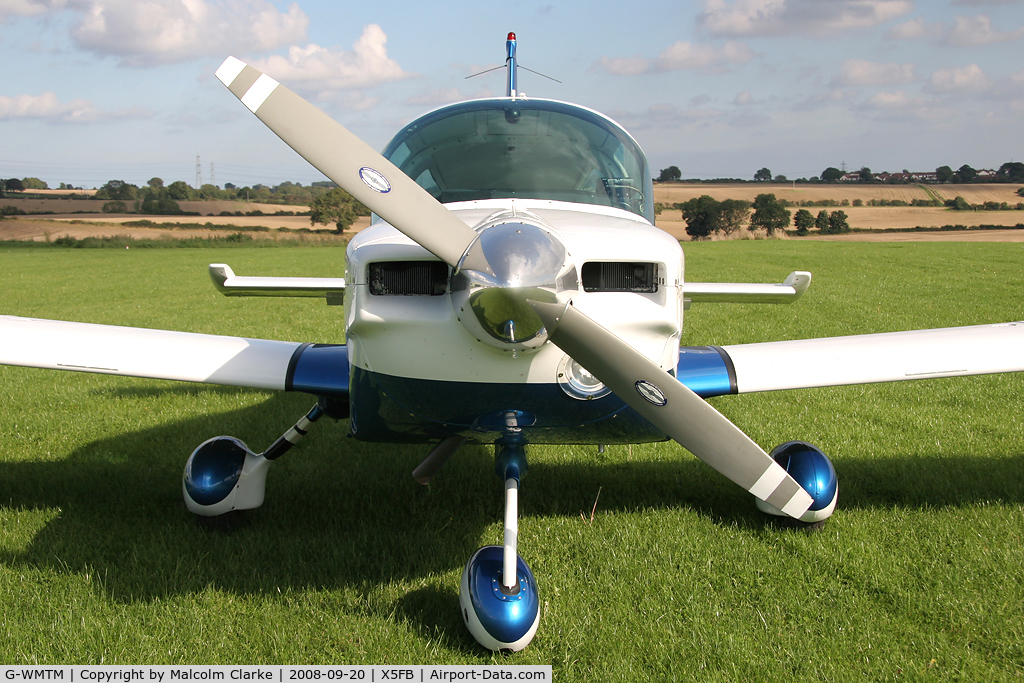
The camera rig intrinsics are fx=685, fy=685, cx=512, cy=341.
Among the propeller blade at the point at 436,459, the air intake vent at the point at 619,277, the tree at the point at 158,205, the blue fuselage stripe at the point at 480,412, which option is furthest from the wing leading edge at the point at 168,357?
the tree at the point at 158,205

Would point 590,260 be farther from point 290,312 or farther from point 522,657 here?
point 290,312

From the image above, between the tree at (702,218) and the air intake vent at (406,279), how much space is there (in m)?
53.5

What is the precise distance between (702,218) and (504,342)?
55.9 meters

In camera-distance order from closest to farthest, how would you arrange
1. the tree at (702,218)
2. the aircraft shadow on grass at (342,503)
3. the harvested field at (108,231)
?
the aircraft shadow on grass at (342,503) → the harvested field at (108,231) → the tree at (702,218)

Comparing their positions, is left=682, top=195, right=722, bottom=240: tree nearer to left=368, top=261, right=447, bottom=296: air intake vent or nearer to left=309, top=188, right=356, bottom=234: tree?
left=309, top=188, right=356, bottom=234: tree

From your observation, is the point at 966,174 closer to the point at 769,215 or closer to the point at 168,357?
the point at 769,215

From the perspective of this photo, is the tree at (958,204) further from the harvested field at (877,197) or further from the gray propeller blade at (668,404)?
the gray propeller blade at (668,404)

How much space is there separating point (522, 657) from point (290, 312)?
12.1 m

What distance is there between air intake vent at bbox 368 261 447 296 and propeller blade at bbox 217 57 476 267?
30 centimetres

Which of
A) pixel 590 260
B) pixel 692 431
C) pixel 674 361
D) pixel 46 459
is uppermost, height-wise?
pixel 590 260

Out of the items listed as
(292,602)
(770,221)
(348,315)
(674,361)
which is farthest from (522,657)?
(770,221)

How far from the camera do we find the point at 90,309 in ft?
48.1

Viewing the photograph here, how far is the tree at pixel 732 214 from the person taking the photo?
187 feet

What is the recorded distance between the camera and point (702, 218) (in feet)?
182
